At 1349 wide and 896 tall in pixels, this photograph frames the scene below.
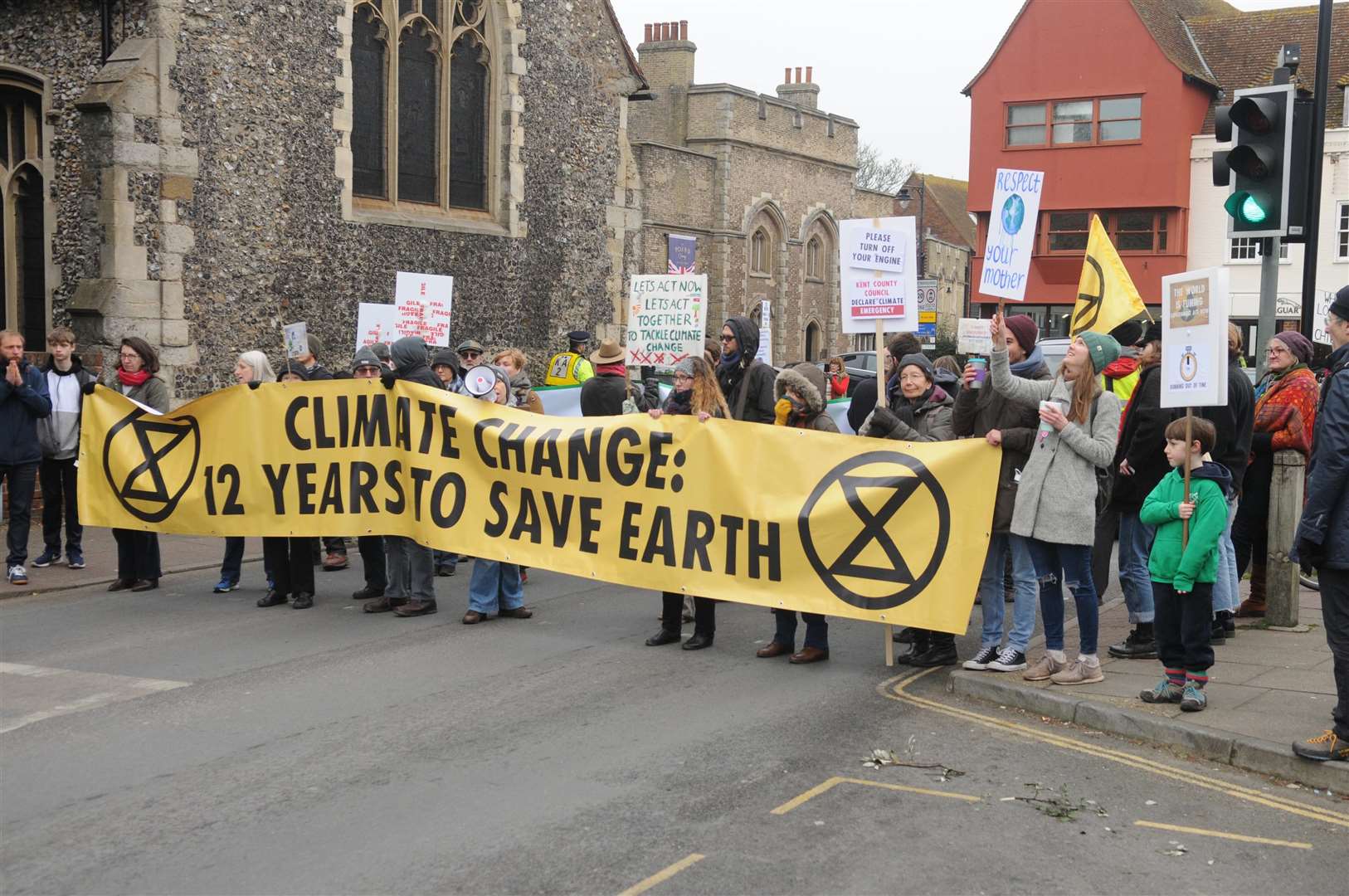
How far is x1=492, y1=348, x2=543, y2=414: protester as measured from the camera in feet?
38.4

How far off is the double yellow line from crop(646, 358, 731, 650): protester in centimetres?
141

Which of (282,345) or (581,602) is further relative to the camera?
(282,345)

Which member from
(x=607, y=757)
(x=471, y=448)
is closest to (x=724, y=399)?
(x=471, y=448)

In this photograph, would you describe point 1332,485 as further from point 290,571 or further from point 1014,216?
point 290,571

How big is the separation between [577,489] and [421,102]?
1378 centimetres

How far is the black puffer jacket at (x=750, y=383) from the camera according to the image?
9.40m

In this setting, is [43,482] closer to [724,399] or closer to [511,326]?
[724,399]

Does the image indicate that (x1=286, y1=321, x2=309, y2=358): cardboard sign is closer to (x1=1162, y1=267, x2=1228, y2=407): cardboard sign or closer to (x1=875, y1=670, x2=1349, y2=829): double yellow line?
(x1=875, y1=670, x2=1349, y2=829): double yellow line

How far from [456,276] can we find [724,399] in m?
13.1

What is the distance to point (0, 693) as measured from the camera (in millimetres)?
7555

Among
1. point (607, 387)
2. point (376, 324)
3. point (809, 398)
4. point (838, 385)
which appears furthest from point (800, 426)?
point (838, 385)

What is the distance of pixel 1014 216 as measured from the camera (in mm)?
9352

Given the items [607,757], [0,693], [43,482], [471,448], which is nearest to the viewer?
[607,757]

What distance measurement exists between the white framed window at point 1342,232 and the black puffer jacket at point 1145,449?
37.0m
